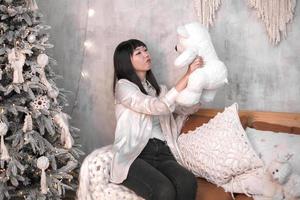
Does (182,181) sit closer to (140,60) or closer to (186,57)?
(186,57)

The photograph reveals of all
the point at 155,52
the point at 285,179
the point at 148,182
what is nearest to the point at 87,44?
the point at 155,52

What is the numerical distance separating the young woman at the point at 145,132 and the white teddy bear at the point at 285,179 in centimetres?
41

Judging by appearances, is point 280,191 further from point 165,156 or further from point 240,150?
point 165,156

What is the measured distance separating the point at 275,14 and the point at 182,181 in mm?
1179

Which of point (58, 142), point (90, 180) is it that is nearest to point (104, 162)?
point (90, 180)

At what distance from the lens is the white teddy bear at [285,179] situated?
205cm

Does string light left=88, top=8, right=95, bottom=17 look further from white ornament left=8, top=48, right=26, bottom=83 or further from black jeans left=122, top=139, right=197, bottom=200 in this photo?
black jeans left=122, top=139, right=197, bottom=200

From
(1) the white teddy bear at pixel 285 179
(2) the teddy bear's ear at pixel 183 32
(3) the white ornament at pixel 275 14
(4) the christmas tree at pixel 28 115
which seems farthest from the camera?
(3) the white ornament at pixel 275 14

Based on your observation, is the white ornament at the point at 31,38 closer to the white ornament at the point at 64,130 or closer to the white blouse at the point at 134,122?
the white ornament at the point at 64,130

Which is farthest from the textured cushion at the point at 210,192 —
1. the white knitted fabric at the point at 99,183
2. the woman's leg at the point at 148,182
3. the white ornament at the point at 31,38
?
the white ornament at the point at 31,38

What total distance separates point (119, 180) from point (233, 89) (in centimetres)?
101

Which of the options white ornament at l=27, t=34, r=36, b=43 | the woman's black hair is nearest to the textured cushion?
the woman's black hair

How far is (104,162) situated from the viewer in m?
2.44

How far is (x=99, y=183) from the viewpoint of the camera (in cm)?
239
